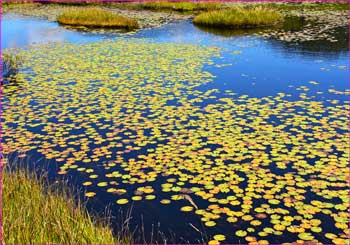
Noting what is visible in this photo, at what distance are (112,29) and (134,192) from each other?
2141 cm

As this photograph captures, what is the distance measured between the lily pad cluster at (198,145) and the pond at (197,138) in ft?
0.08

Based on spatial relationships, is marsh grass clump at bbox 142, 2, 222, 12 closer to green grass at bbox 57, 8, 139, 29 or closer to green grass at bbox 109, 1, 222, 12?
green grass at bbox 109, 1, 222, 12

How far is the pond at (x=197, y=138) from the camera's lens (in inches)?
237

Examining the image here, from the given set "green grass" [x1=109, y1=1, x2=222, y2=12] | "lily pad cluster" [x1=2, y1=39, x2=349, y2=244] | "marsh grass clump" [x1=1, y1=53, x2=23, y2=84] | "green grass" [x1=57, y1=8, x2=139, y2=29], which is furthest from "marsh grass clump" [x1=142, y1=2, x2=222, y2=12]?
"marsh grass clump" [x1=1, y1=53, x2=23, y2=84]

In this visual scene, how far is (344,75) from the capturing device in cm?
1422

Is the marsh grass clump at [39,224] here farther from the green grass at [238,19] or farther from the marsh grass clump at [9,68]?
the green grass at [238,19]

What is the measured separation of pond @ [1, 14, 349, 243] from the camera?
6012mm

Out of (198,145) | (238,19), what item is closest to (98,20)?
(238,19)

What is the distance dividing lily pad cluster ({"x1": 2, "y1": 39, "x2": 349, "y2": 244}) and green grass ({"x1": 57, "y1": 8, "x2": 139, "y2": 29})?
534 inches

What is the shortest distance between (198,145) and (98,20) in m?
21.5

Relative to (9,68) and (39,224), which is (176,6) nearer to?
(9,68)

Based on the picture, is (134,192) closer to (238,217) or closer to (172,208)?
(172,208)

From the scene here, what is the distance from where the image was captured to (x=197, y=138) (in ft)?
29.0

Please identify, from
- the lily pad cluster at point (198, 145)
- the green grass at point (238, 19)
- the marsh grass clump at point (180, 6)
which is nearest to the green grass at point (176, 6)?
the marsh grass clump at point (180, 6)
